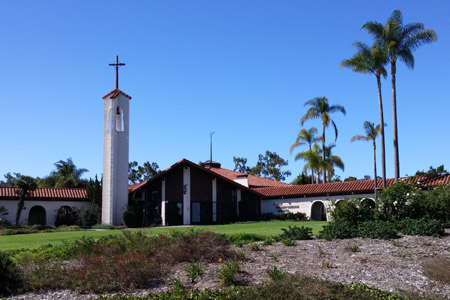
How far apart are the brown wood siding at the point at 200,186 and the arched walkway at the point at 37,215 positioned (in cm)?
1127

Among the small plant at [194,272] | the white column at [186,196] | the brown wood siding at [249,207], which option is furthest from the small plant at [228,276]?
the brown wood siding at [249,207]

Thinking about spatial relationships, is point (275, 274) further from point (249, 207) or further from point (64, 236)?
point (249, 207)

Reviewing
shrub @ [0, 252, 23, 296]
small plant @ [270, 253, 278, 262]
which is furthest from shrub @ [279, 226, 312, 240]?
shrub @ [0, 252, 23, 296]

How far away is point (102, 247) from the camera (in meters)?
11.7

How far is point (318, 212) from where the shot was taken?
3719 cm

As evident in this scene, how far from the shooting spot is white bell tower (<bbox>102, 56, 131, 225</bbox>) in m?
33.7

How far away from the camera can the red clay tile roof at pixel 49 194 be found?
3409cm

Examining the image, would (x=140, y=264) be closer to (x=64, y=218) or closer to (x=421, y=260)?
(x=421, y=260)

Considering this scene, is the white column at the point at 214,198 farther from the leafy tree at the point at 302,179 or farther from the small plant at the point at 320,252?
the small plant at the point at 320,252

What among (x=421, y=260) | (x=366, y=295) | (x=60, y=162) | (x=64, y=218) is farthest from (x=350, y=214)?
(x=60, y=162)

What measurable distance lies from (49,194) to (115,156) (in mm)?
6449

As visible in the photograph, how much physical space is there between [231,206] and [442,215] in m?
21.5

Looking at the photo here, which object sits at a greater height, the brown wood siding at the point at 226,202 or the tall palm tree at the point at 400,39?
the tall palm tree at the point at 400,39

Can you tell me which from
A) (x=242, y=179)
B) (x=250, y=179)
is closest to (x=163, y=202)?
(x=242, y=179)
